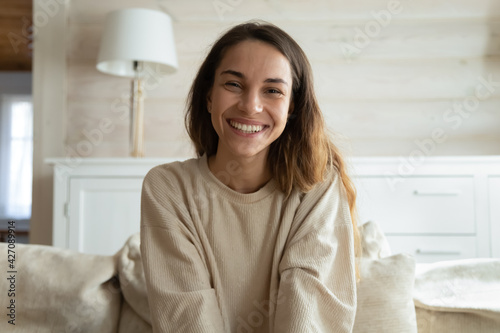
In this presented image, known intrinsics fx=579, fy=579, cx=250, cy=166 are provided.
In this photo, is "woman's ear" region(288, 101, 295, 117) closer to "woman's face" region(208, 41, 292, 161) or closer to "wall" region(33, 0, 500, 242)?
"woman's face" region(208, 41, 292, 161)

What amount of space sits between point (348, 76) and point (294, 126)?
1.71 meters

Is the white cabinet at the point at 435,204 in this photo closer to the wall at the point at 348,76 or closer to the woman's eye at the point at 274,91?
the wall at the point at 348,76

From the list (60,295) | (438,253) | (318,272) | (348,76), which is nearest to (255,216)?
(318,272)

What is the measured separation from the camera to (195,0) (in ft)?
10.0

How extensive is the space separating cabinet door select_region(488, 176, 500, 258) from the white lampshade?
1534 mm

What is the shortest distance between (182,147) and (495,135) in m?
1.62

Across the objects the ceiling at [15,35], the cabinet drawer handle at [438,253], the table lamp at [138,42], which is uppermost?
the ceiling at [15,35]

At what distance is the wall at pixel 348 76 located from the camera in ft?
9.81

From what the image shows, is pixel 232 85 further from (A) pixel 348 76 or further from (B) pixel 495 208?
(A) pixel 348 76

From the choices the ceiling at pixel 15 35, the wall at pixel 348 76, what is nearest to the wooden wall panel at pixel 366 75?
the wall at pixel 348 76

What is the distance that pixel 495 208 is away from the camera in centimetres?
248

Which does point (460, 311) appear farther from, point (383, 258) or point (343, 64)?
point (343, 64)

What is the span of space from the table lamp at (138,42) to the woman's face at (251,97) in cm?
139

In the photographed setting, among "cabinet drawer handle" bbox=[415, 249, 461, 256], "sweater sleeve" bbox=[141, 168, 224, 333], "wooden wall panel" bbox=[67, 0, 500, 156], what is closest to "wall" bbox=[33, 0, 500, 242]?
"wooden wall panel" bbox=[67, 0, 500, 156]
